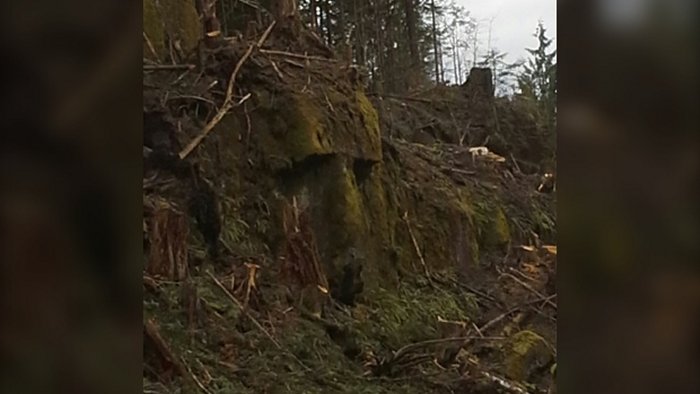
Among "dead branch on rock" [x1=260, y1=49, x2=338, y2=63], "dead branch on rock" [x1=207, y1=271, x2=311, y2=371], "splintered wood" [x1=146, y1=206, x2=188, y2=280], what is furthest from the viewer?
"dead branch on rock" [x1=260, y1=49, x2=338, y2=63]

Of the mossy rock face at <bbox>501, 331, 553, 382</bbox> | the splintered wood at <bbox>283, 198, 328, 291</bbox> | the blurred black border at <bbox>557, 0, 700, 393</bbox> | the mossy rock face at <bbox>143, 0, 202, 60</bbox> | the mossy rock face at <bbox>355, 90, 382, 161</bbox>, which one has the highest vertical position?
the mossy rock face at <bbox>143, 0, 202, 60</bbox>

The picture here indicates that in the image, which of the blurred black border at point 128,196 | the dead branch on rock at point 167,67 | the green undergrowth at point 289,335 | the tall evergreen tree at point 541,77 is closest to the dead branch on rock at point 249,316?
the green undergrowth at point 289,335

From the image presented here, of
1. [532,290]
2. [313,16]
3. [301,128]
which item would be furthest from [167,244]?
[532,290]

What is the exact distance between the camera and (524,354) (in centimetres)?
234

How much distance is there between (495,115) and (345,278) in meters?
0.75

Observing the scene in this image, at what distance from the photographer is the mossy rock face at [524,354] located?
7.66ft

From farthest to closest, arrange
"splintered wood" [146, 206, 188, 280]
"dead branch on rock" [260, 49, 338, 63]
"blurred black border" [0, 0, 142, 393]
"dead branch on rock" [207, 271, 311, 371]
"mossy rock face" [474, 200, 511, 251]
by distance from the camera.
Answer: "mossy rock face" [474, 200, 511, 251] < "dead branch on rock" [260, 49, 338, 63] < "dead branch on rock" [207, 271, 311, 371] < "splintered wood" [146, 206, 188, 280] < "blurred black border" [0, 0, 142, 393]

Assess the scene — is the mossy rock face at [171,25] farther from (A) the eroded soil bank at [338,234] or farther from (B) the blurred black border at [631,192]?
(B) the blurred black border at [631,192]

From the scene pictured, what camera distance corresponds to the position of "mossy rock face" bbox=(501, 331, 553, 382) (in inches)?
91.9

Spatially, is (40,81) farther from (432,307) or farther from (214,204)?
(432,307)

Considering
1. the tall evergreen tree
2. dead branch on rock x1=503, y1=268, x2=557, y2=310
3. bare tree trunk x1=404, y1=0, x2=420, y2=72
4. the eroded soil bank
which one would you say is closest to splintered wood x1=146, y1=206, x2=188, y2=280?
the eroded soil bank

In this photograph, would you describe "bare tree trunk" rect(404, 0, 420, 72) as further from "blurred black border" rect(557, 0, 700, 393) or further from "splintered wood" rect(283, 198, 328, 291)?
"blurred black border" rect(557, 0, 700, 393)

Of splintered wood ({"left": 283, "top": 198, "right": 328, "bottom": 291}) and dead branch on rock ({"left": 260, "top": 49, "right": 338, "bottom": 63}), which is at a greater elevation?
dead branch on rock ({"left": 260, "top": 49, "right": 338, "bottom": 63})

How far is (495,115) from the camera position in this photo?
7.64 feet
